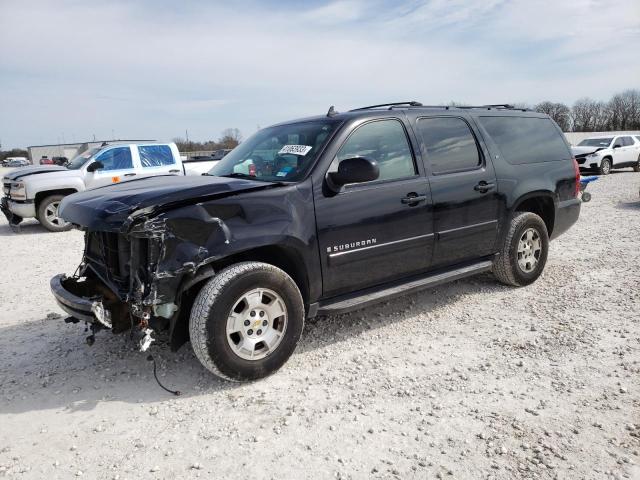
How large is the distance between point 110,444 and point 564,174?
17.0 ft

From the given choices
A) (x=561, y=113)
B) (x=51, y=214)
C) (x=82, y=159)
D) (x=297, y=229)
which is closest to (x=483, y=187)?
(x=297, y=229)

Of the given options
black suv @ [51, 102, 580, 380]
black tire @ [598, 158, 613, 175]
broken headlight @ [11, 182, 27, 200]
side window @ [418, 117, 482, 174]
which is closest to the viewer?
black suv @ [51, 102, 580, 380]

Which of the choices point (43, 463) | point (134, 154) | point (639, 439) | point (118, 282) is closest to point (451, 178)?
point (639, 439)

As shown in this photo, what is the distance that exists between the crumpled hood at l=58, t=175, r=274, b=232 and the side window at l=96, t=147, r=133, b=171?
7457 millimetres

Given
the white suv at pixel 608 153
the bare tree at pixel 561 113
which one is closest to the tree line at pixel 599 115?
the bare tree at pixel 561 113

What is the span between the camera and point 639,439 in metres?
2.51

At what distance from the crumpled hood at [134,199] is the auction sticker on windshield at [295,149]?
42 centimetres

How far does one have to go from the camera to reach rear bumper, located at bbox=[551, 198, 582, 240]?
209 inches

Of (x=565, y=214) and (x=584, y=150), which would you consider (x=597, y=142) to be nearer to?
(x=584, y=150)

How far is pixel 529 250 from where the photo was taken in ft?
16.7

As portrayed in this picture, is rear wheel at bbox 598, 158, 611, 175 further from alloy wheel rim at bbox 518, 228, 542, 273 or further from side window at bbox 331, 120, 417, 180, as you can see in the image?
side window at bbox 331, 120, 417, 180

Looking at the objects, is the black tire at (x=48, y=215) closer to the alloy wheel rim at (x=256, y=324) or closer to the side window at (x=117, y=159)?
the side window at (x=117, y=159)

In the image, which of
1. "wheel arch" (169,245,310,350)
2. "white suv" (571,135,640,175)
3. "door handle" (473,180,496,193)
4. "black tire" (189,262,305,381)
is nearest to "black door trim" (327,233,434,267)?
"wheel arch" (169,245,310,350)

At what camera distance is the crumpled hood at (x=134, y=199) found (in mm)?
2898
